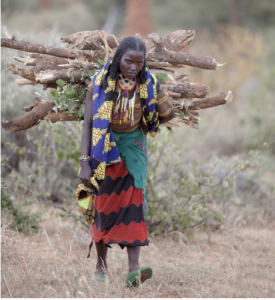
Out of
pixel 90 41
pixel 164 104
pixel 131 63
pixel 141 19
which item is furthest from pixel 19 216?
pixel 141 19

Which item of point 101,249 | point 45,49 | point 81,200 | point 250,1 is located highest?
point 250,1

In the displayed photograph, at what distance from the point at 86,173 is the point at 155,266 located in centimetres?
122

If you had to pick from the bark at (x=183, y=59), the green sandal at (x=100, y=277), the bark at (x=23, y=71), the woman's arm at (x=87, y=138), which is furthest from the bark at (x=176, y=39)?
the green sandal at (x=100, y=277)

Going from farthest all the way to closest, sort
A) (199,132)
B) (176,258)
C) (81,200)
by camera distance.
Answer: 1. (199,132)
2. (176,258)
3. (81,200)

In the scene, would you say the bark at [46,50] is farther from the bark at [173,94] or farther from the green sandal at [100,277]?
the green sandal at [100,277]

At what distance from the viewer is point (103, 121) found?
2.80 m

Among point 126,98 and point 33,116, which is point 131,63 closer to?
point 126,98

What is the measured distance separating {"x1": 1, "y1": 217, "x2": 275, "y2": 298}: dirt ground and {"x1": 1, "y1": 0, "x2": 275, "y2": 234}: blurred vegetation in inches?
11.4

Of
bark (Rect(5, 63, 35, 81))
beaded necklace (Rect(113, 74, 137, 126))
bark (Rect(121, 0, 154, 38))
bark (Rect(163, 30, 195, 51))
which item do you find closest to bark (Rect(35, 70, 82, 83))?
bark (Rect(5, 63, 35, 81))

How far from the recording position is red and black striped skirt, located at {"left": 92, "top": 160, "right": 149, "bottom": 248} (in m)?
2.96

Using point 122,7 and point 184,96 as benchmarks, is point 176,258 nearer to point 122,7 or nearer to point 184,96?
point 184,96

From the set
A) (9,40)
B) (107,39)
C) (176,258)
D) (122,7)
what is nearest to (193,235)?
(176,258)

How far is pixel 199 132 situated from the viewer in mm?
9383

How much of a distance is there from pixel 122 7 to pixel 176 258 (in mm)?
25503
